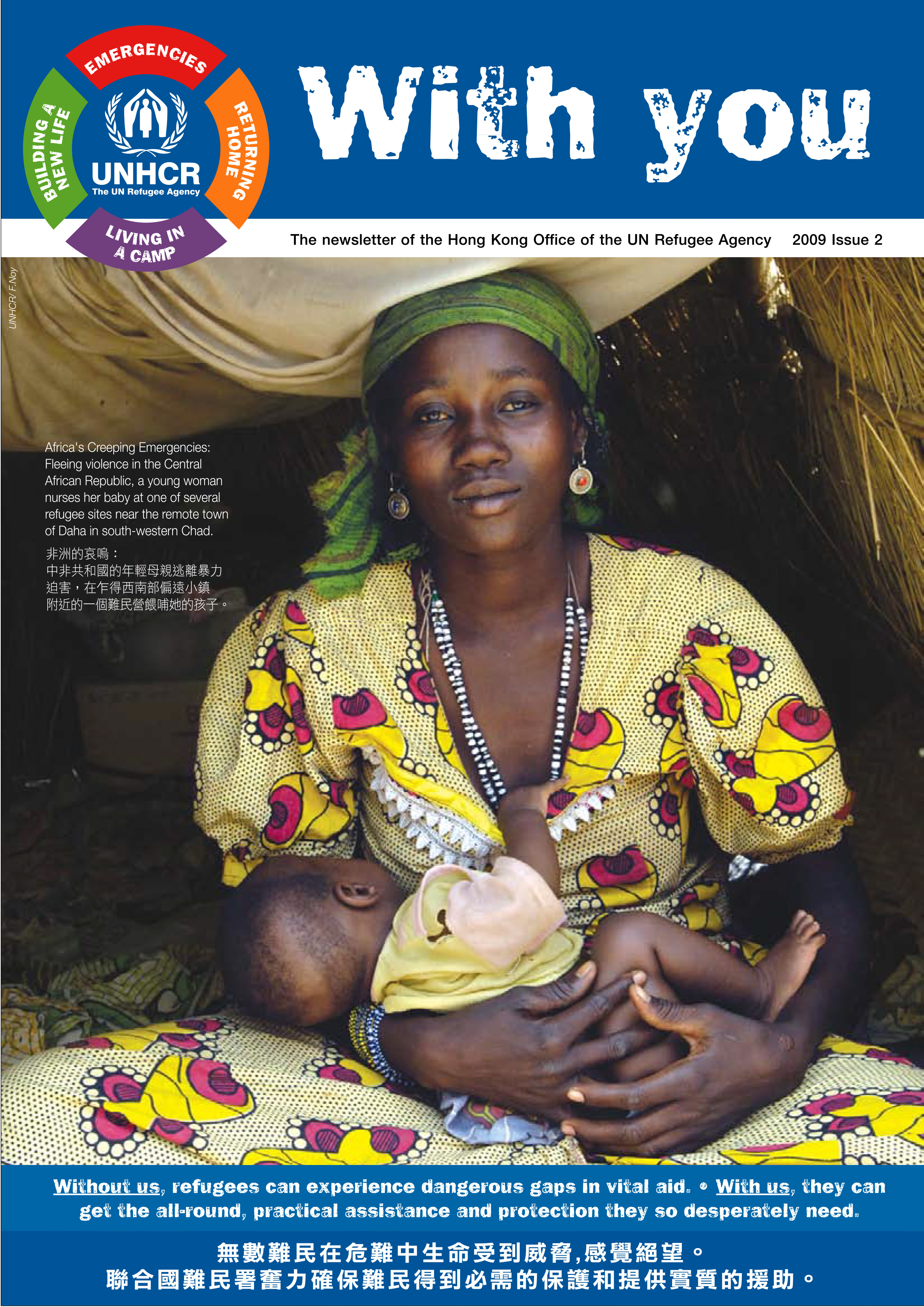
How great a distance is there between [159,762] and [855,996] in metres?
1.92

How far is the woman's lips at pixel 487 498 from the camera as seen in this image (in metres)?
1.96

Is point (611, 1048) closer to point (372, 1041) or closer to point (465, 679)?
point (372, 1041)

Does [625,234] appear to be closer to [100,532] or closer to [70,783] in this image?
[100,532]

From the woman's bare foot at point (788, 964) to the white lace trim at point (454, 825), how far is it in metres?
0.30

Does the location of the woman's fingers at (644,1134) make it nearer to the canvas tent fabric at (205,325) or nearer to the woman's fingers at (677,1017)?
the woman's fingers at (677,1017)

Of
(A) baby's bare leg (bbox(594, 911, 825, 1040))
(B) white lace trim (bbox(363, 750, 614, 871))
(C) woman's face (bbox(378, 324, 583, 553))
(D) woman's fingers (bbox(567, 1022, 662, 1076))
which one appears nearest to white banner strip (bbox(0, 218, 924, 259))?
(C) woman's face (bbox(378, 324, 583, 553))

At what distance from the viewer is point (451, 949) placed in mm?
1917

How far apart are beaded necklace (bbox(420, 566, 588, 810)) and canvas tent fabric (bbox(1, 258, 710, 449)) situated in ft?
1.16

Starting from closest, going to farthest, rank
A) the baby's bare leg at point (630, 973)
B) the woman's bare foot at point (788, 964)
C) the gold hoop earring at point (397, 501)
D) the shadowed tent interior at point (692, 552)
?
the baby's bare leg at point (630, 973), the woman's bare foot at point (788, 964), the gold hoop earring at point (397, 501), the shadowed tent interior at point (692, 552)

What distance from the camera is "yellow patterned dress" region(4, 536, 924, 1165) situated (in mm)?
1961

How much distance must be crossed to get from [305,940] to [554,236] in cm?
91

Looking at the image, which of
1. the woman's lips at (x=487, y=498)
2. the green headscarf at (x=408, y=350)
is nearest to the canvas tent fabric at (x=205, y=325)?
the green headscarf at (x=408, y=350)

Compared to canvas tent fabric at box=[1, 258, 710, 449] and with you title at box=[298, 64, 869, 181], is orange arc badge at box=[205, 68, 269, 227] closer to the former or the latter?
with you title at box=[298, 64, 869, 181]

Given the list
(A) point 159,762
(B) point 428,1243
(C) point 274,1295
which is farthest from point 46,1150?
(A) point 159,762
